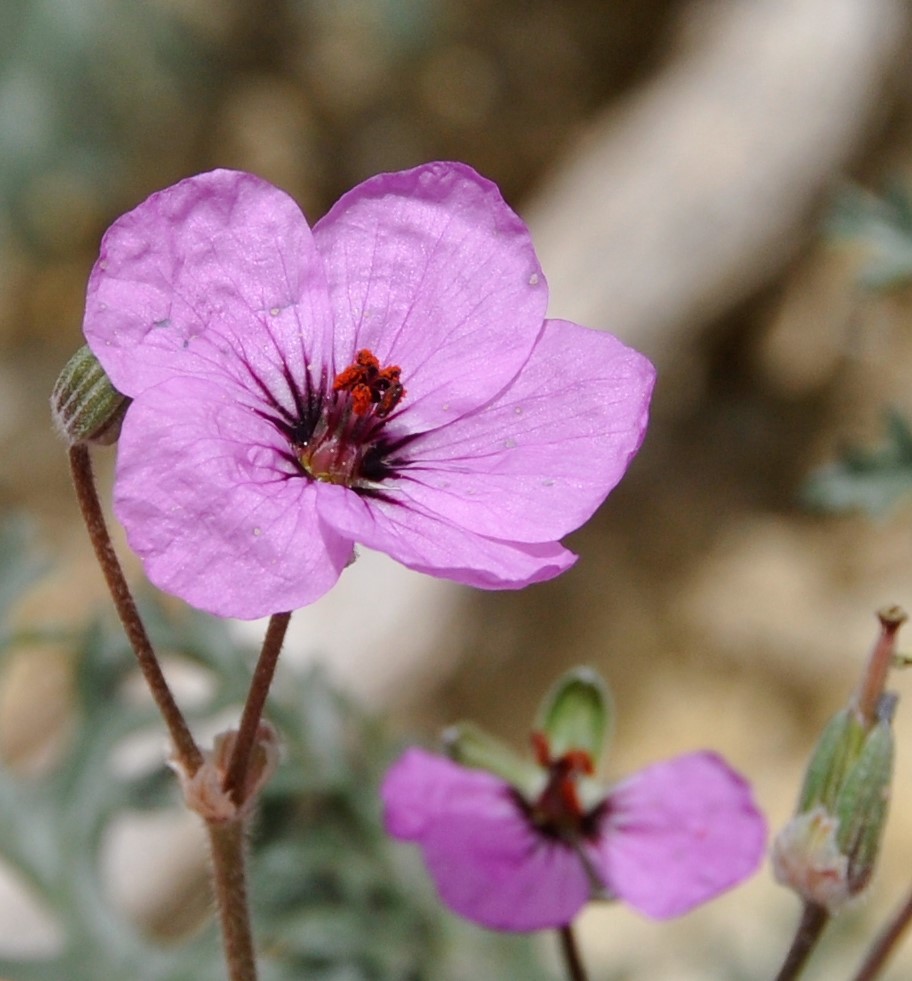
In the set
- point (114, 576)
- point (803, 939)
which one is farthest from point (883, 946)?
point (114, 576)

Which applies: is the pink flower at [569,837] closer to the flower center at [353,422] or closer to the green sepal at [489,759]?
the green sepal at [489,759]

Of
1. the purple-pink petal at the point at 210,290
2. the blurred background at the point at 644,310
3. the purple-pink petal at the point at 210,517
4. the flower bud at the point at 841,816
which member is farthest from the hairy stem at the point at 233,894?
the blurred background at the point at 644,310

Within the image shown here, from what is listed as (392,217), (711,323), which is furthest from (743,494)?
(392,217)

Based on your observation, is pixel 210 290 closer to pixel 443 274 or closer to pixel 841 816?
pixel 443 274

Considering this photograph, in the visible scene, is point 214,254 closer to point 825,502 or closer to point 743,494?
point 825,502

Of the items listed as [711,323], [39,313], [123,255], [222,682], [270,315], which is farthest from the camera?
[39,313]

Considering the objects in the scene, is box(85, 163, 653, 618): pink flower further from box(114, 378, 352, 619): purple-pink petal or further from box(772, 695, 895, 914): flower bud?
box(772, 695, 895, 914): flower bud

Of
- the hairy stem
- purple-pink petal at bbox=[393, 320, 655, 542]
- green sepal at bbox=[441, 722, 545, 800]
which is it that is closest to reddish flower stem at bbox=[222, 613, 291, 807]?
the hairy stem
